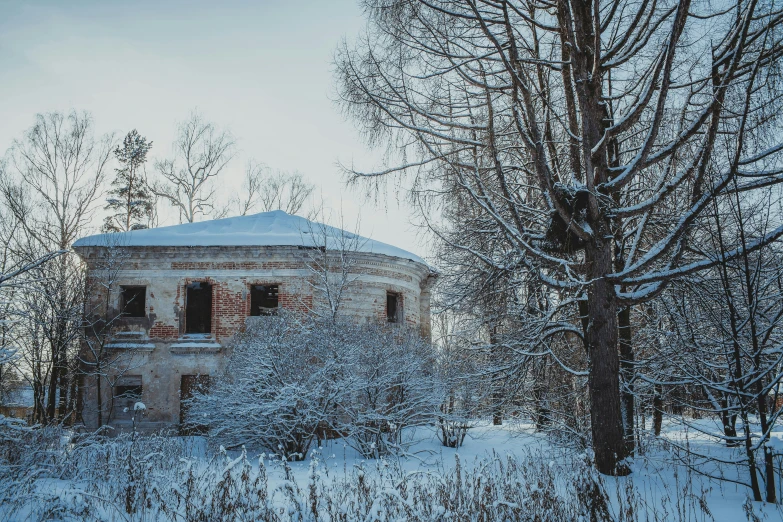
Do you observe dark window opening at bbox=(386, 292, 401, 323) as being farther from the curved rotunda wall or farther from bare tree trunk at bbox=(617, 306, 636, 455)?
bare tree trunk at bbox=(617, 306, 636, 455)

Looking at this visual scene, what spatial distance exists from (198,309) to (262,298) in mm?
2291

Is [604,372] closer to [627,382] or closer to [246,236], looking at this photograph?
[627,382]

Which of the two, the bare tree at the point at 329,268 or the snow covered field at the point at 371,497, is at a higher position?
the bare tree at the point at 329,268

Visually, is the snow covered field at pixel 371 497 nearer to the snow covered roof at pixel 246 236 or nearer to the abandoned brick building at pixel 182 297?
the abandoned brick building at pixel 182 297

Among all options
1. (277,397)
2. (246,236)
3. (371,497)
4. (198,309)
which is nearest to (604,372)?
(371,497)

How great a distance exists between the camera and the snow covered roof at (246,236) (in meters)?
18.8

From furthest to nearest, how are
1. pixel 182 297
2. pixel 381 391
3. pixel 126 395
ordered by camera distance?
pixel 182 297, pixel 126 395, pixel 381 391

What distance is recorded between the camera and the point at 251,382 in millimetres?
12484

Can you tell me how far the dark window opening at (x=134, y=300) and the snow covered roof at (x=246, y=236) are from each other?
63.1 inches

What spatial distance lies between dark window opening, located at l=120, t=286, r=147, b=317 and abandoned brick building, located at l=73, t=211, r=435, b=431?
0.03 m

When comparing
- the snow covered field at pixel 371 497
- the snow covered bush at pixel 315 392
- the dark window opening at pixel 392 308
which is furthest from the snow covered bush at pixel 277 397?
the dark window opening at pixel 392 308

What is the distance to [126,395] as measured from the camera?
18.2 m

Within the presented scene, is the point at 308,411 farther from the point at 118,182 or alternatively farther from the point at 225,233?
the point at 118,182

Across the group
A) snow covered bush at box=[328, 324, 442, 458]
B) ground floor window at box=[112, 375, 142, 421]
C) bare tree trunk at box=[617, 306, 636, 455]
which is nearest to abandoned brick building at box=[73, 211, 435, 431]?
ground floor window at box=[112, 375, 142, 421]
